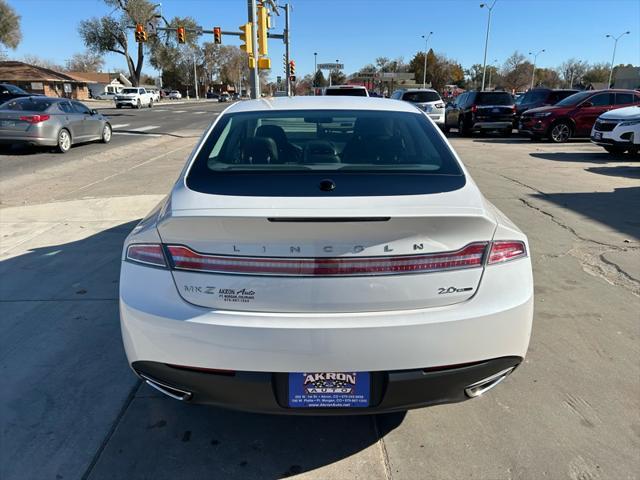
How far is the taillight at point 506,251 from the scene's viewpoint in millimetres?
2197

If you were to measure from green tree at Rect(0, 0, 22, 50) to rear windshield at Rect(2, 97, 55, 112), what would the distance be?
59.6m

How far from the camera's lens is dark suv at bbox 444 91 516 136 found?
20.3m

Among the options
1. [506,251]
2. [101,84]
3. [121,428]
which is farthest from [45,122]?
[101,84]

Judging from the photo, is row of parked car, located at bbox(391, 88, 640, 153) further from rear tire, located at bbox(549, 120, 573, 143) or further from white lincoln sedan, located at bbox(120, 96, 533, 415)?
white lincoln sedan, located at bbox(120, 96, 533, 415)

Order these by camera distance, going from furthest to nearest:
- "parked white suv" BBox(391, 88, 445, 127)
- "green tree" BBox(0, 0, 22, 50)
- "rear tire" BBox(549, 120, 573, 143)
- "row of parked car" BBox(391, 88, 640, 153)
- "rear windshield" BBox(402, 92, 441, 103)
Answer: "green tree" BBox(0, 0, 22, 50), "rear windshield" BBox(402, 92, 441, 103), "parked white suv" BBox(391, 88, 445, 127), "rear tire" BBox(549, 120, 573, 143), "row of parked car" BBox(391, 88, 640, 153)

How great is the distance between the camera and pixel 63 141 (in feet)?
46.4

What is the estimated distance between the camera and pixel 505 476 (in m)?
2.35

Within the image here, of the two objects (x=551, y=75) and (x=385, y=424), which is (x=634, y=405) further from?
(x=551, y=75)

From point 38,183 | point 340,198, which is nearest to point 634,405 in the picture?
point 340,198

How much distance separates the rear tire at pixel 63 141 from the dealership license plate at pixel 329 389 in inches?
560

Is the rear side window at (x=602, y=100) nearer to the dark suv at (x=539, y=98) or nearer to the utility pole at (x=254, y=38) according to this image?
the dark suv at (x=539, y=98)

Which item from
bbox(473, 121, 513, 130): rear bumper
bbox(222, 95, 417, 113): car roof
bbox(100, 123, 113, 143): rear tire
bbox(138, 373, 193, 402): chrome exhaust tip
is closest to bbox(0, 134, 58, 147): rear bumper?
bbox(100, 123, 113, 143): rear tire

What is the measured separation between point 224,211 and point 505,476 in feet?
5.87

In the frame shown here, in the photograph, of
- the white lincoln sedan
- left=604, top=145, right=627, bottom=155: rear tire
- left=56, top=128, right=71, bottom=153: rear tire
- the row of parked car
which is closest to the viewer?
the white lincoln sedan
